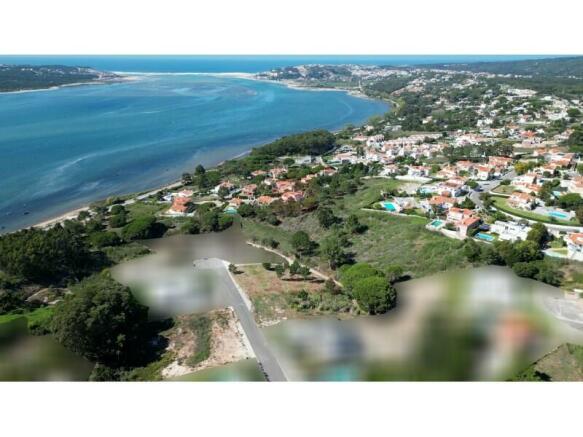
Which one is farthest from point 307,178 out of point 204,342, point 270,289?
point 204,342

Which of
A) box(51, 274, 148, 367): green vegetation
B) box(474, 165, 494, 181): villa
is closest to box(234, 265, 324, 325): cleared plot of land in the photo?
box(51, 274, 148, 367): green vegetation

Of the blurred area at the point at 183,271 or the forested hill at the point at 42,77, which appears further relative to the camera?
the forested hill at the point at 42,77

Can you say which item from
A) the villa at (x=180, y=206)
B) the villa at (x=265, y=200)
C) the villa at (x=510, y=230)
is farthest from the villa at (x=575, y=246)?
the villa at (x=180, y=206)

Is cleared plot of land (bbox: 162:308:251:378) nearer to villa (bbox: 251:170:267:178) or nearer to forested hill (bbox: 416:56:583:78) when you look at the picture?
villa (bbox: 251:170:267:178)

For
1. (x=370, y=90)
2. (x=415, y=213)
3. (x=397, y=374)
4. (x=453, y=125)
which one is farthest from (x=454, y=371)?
(x=370, y=90)

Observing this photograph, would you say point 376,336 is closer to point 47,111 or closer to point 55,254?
point 55,254

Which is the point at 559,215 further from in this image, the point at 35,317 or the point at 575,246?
the point at 35,317

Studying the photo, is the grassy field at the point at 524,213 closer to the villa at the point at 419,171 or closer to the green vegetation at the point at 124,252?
the villa at the point at 419,171

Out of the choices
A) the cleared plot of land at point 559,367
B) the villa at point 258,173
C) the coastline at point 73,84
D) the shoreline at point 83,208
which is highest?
the coastline at point 73,84
